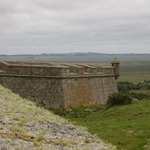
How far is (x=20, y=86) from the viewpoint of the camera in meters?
30.9

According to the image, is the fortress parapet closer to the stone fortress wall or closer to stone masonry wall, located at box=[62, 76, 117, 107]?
the stone fortress wall

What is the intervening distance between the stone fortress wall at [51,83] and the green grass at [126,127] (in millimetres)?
4174

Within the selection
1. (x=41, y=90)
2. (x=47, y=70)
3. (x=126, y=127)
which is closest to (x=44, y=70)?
(x=47, y=70)

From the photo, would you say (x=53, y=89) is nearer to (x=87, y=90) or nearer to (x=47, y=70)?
(x=47, y=70)

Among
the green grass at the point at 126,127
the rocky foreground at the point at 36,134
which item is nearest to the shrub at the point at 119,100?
the green grass at the point at 126,127

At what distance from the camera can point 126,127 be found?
18609 mm

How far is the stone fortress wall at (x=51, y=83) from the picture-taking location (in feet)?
98.1

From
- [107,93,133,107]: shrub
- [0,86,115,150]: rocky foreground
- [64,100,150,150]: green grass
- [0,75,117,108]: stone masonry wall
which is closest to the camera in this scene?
[0,86,115,150]: rocky foreground

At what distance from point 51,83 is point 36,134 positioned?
→ 19568mm

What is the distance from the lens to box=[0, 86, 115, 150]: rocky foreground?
9227 millimetres

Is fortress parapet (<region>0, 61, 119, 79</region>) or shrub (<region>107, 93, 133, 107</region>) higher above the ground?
fortress parapet (<region>0, 61, 119, 79</region>)

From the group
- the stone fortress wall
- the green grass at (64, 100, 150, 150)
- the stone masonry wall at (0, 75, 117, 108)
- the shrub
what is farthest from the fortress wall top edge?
the green grass at (64, 100, 150, 150)

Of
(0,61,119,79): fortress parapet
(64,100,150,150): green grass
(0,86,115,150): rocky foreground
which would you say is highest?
(0,61,119,79): fortress parapet

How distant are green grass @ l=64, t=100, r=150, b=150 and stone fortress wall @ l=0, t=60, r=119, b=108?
13.7 feet
